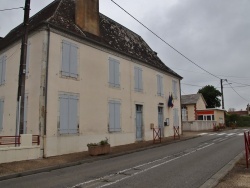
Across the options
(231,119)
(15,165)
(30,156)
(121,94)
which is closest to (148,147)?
(121,94)

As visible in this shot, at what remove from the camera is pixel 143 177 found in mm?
7691

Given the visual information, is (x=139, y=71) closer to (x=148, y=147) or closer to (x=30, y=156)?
(x=148, y=147)

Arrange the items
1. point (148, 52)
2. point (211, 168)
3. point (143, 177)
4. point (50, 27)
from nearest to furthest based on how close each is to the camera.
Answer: point (143, 177), point (211, 168), point (50, 27), point (148, 52)

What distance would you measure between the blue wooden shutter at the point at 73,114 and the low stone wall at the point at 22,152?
2374 millimetres

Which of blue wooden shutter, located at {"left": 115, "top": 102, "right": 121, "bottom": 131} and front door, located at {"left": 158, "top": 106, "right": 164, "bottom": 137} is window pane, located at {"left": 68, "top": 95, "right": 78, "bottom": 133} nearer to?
blue wooden shutter, located at {"left": 115, "top": 102, "right": 121, "bottom": 131}

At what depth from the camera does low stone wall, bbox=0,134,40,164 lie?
10.3 metres

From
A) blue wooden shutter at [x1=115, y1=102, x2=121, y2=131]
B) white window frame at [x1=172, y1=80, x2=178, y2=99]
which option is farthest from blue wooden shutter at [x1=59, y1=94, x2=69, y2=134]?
white window frame at [x1=172, y1=80, x2=178, y2=99]

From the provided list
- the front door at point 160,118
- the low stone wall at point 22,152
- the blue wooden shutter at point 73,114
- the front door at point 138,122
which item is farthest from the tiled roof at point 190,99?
the low stone wall at point 22,152

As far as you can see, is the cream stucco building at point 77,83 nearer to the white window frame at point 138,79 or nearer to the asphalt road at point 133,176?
the white window frame at point 138,79

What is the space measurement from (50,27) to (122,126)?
760 centimetres

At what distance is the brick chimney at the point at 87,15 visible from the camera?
16062mm

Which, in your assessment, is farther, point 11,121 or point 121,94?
point 121,94

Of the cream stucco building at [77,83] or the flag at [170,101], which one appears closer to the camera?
the cream stucco building at [77,83]

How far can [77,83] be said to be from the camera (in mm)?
14320
